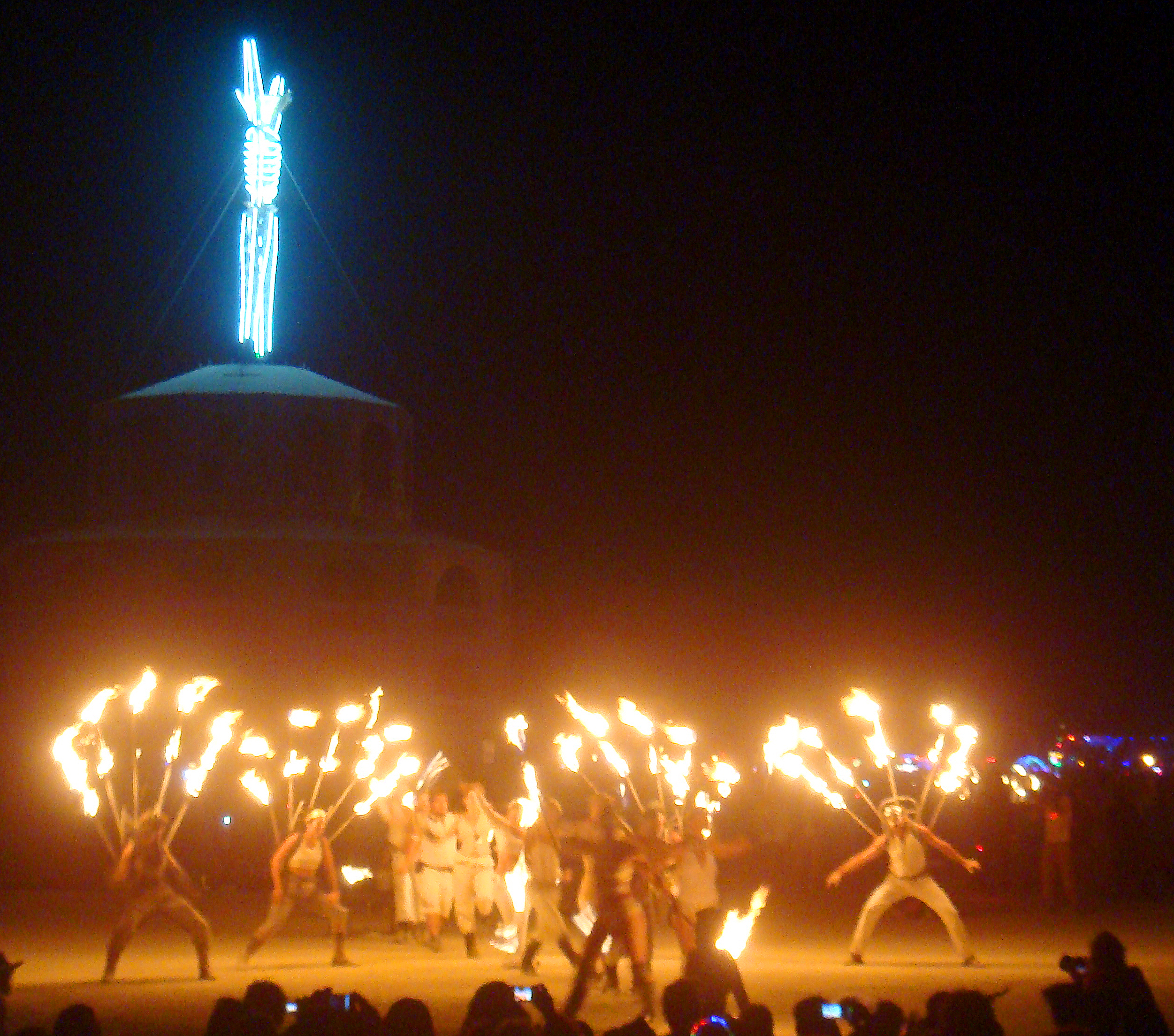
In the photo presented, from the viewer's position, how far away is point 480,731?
36375 millimetres

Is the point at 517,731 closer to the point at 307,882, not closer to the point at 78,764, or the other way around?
the point at 307,882

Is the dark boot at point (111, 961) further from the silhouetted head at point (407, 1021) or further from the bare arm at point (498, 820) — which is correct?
the silhouetted head at point (407, 1021)

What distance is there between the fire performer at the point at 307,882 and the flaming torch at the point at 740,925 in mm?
3927

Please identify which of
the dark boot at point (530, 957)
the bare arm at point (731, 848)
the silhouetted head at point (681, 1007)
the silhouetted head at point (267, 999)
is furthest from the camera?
the dark boot at point (530, 957)

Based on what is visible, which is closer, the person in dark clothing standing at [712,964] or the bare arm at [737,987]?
the person in dark clothing standing at [712,964]

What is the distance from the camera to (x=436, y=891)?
60.5ft

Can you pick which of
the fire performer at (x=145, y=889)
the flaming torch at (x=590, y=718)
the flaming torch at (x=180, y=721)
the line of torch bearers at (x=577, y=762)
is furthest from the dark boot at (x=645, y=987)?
the flaming torch at (x=180, y=721)

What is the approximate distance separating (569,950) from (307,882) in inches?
128

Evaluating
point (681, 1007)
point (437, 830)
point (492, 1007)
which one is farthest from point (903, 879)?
point (492, 1007)

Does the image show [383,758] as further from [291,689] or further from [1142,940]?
[1142,940]

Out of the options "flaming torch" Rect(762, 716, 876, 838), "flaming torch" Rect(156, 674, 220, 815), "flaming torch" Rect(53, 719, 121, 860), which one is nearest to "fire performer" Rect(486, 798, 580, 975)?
"flaming torch" Rect(762, 716, 876, 838)

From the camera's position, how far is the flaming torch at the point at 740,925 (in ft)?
45.0

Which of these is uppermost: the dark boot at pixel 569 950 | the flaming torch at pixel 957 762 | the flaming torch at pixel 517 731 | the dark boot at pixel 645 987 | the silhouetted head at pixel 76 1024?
the flaming torch at pixel 517 731

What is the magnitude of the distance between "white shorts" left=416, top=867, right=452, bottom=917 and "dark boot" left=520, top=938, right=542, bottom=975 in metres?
2.37
